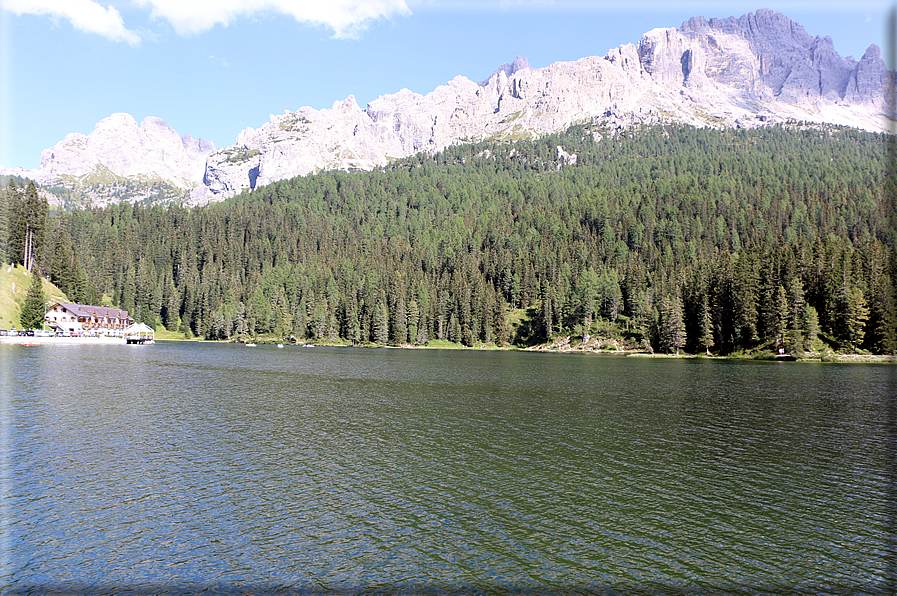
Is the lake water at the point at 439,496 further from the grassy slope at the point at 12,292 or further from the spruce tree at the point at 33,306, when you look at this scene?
the grassy slope at the point at 12,292

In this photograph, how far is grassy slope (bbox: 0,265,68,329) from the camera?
157500 millimetres

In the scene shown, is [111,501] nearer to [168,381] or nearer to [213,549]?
[213,549]

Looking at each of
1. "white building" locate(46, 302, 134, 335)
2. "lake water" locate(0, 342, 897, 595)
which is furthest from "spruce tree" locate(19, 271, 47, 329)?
"lake water" locate(0, 342, 897, 595)

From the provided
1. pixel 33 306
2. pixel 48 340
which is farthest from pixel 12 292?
pixel 48 340

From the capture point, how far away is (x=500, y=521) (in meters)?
26.8

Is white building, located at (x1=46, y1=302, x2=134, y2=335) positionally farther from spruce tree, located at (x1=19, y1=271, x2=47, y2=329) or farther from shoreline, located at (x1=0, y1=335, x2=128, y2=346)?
shoreline, located at (x1=0, y1=335, x2=128, y2=346)

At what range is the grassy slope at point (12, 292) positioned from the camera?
15750 cm

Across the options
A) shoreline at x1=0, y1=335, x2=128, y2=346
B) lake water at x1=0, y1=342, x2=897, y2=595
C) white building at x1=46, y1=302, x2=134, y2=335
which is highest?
white building at x1=46, y1=302, x2=134, y2=335

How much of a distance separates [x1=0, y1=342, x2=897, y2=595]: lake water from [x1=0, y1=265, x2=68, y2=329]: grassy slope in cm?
12959

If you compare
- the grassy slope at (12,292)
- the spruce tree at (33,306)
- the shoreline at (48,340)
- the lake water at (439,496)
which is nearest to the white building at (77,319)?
the spruce tree at (33,306)

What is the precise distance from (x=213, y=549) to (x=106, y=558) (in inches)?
174

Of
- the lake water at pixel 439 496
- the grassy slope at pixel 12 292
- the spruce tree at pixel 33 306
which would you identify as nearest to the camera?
the lake water at pixel 439 496

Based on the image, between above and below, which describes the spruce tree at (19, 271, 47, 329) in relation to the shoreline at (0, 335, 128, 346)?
above

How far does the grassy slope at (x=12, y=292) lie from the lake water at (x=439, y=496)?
12959cm
